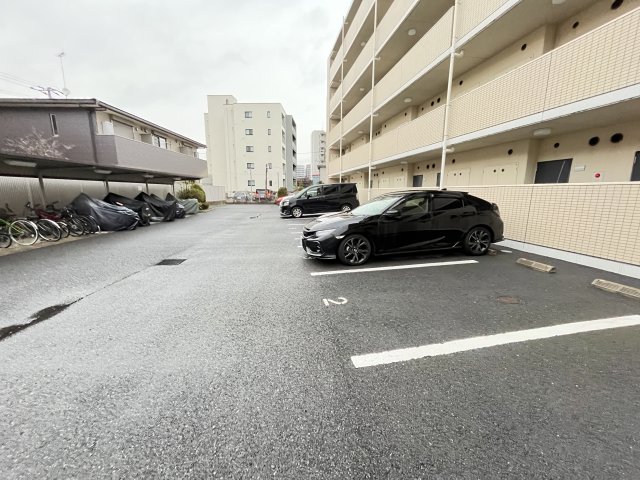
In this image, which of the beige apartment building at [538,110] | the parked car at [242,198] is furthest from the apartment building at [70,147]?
the parked car at [242,198]

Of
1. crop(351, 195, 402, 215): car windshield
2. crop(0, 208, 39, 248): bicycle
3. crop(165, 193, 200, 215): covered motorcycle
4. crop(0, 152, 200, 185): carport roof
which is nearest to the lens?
crop(351, 195, 402, 215): car windshield

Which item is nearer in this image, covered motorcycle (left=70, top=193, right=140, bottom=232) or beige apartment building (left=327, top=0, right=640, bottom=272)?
beige apartment building (left=327, top=0, right=640, bottom=272)

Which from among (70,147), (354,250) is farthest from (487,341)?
(70,147)

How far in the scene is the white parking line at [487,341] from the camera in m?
2.33

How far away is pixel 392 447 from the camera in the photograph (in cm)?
150

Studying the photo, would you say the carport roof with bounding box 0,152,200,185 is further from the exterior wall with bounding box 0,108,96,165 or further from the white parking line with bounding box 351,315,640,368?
the white parking line with bounding box 351,315,640,368

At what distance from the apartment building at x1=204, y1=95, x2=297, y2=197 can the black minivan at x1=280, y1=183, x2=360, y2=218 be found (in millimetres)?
27263

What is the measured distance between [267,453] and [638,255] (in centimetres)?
621

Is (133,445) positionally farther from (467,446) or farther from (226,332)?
(467,446)

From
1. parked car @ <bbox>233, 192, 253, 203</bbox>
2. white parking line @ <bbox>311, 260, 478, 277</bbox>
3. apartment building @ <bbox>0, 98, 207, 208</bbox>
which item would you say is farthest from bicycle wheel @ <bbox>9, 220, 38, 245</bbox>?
parked car @ <bbox>233, 192, 253, 203</bbox>

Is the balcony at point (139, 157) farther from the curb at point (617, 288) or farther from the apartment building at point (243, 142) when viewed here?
the apartment building at point (243, 142)

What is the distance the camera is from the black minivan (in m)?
14.2

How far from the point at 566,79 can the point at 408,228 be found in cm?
416

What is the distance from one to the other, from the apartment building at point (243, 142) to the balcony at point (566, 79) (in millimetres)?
35928
